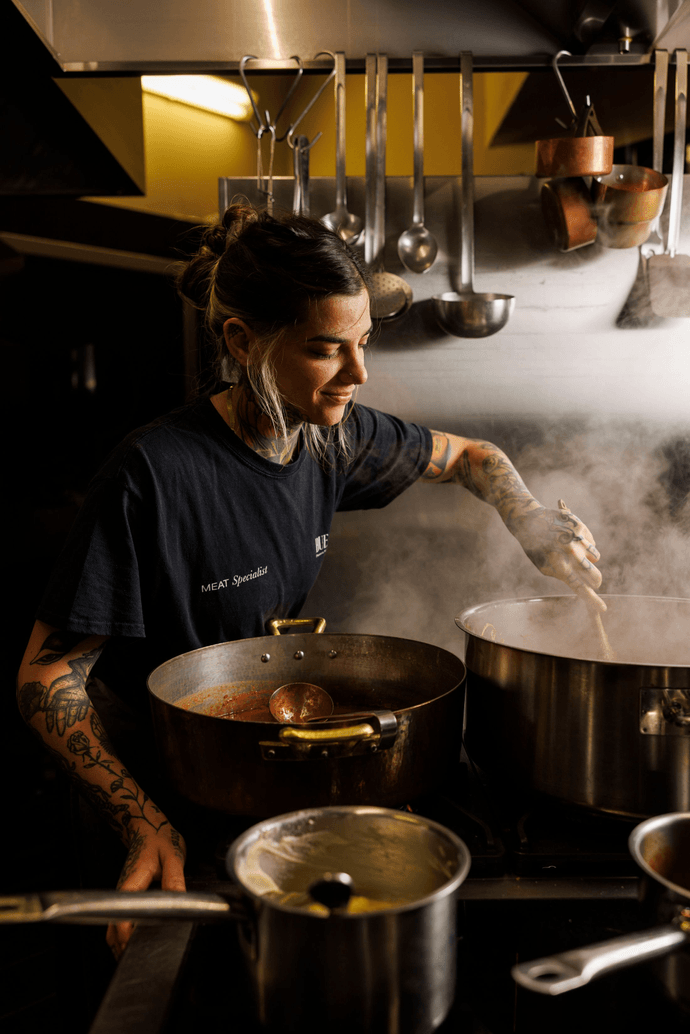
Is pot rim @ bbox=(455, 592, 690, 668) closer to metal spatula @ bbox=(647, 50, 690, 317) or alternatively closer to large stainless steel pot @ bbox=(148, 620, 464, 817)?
large stainless steel pot @ bbox=(148, 620, 464, 817)

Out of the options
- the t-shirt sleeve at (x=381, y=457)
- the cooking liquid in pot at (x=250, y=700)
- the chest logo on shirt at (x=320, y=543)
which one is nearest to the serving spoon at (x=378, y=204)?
the t-shirt sleeve at (x=381, y=457)

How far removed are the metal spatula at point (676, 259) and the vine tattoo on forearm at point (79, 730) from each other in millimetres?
1417

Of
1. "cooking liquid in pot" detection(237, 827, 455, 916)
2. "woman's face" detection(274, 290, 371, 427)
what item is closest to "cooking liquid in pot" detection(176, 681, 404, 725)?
"cooking liquid in pot" detection(237, 827, 455, 916)

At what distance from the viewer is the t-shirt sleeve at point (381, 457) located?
5.20 feet

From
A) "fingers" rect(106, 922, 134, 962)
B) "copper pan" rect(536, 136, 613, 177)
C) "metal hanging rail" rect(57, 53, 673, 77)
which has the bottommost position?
"fingers" rect(106, 922, 134, 962)

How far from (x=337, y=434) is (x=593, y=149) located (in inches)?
29.6

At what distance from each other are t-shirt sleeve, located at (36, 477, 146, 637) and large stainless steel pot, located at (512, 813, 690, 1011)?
2.40 ft

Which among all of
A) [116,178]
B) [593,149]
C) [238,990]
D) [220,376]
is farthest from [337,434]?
[116,178]

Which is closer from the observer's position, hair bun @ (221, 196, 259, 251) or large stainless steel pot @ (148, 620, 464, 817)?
large stainless steel pot @ (148, 620, 464, 817)

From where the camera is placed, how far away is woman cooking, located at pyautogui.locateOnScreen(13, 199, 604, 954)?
3.56 ft

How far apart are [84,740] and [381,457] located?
0.83 meters

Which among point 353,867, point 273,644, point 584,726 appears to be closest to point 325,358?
point 273,644

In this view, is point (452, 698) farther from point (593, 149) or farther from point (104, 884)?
point (593, 149)

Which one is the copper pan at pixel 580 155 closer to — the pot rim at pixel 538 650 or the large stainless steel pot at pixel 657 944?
the pot rim at pixel 538 650
